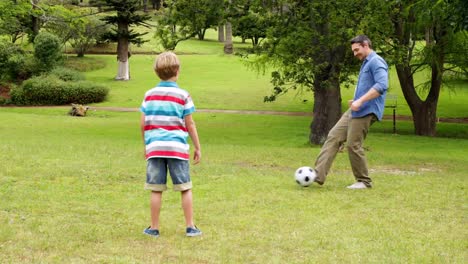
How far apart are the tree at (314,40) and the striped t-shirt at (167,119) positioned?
41.9 feet

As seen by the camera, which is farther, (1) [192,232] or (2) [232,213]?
(2) [232,213]

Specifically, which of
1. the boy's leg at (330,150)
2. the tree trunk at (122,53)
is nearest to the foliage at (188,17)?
the boy's leg at (330,150)

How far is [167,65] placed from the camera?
6246 millimetres

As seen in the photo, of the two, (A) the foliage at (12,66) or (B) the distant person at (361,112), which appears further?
(A) the foliage at (12,66)

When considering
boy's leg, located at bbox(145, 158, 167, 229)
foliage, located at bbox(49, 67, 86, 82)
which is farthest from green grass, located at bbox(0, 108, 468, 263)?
foliage, located at bbox(49, 67, 86, 82)

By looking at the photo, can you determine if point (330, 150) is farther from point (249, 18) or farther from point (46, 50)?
point (46, 50)

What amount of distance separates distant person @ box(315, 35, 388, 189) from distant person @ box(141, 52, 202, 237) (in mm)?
3343

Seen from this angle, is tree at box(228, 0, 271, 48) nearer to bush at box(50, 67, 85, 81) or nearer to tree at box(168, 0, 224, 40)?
tree at box(168, 0, 224, 40)

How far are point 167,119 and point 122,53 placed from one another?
40.6 m

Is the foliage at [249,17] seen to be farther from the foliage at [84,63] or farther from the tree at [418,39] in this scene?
the foliage at [84,63]

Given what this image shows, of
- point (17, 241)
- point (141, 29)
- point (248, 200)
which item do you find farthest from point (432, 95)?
point (141, 29)

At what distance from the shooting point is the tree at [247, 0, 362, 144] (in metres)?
19.0

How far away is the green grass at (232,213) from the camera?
19.2 ft

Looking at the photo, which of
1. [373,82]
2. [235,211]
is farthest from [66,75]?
[235,211]
